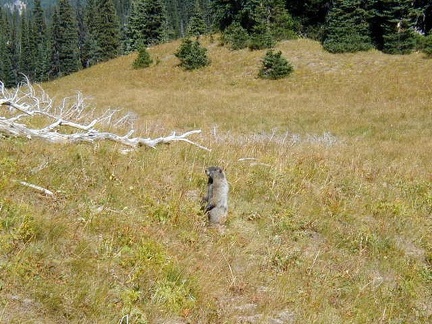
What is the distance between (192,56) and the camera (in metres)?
33.6

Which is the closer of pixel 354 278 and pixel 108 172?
pixel 354 278

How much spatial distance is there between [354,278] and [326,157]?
4.32m

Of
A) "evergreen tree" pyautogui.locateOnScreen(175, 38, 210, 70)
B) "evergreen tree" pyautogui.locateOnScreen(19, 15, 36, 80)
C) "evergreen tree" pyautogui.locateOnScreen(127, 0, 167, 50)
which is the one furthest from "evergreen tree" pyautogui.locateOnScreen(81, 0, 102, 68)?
"evergreen tree" pyautogui.locateOnScreen(175, 38, 210, 70)

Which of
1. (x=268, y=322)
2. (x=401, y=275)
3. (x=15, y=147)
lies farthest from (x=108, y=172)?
(x=401, y=275)

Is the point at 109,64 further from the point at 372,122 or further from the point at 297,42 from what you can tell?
the point at 372,122

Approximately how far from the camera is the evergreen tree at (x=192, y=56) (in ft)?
110

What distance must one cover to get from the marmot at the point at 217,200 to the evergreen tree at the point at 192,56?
2996 cm

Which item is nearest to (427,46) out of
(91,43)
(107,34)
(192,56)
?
(192,56)

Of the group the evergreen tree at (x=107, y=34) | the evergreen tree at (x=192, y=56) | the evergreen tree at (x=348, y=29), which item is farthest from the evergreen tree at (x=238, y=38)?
the evergreen tree at (x=107, y=34)

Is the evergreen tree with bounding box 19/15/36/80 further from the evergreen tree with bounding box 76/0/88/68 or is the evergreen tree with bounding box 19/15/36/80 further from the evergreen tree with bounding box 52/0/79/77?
the evergreen tree with bounding box 52/0/79/77

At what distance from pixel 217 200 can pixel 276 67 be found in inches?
1024

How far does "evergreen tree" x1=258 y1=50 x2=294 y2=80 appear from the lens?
96.3 ft

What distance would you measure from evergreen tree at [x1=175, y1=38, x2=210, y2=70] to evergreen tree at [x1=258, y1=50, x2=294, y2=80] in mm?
5947

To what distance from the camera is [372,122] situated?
1792cm
